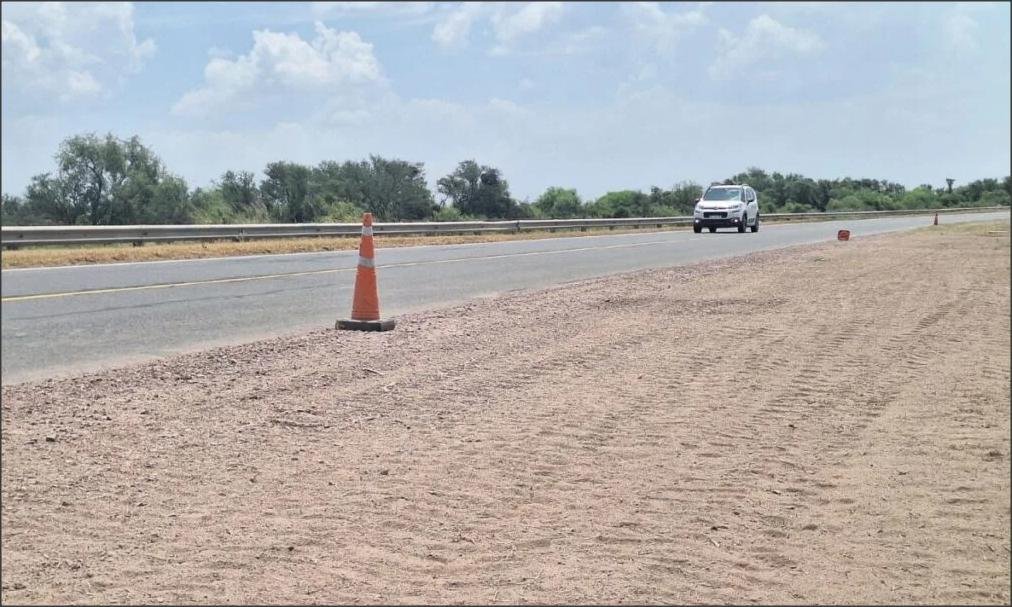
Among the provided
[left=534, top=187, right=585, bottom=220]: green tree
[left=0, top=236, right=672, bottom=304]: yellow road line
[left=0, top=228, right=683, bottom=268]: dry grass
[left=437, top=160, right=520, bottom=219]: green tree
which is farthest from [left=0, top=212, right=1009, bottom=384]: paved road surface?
[left=534, top=187, right=585, bottom=220]: green tree

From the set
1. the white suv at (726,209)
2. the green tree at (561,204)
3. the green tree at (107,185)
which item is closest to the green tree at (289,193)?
the green tree at (107,185)

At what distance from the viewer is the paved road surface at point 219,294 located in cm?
714

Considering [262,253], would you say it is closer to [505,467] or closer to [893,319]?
[893,319]

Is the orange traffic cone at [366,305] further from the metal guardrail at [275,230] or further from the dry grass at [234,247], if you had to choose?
the dry grass at [234,247]

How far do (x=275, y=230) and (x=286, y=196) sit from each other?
45.5 inches

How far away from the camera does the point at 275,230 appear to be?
68.4 ft

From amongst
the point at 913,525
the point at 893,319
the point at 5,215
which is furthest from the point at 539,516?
the point at 893,319

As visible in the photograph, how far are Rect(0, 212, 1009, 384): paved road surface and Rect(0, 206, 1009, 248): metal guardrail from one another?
34 cm

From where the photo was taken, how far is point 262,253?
19.6 m

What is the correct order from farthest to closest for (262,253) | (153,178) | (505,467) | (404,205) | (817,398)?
1. (404,205)
2. (262,253)
3. (153,178)
4. (817,398)
5. (505,467)

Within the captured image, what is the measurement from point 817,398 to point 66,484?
4.17 m

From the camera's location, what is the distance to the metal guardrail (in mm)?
5151

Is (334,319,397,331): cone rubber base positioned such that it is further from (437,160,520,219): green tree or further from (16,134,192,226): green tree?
(437,160,520,219): green tree

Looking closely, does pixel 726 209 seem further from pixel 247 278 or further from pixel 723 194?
pixel 247 278
